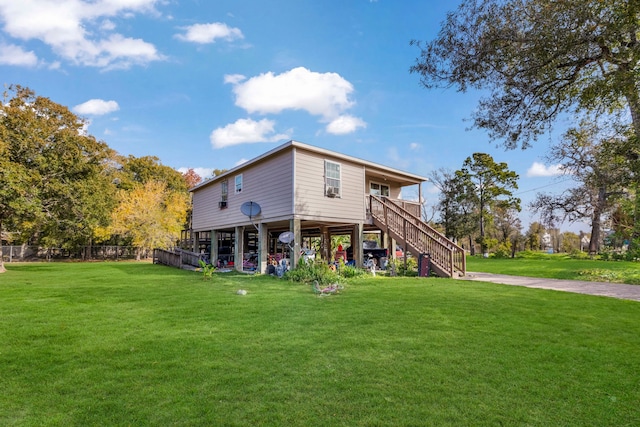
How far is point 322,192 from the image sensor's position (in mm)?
13375

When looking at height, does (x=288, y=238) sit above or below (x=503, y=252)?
above

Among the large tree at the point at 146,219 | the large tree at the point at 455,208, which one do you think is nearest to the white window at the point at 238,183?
the large tree at the point at 146,219

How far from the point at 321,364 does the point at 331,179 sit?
10.5 meters

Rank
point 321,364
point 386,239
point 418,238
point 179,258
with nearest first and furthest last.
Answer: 1. point 321,364
2. point 418,238
3. point 386,239
4. point 179,258

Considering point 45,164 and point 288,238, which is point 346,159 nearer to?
point 288,238

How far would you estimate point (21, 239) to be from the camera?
30.3 meters

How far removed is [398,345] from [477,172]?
33099mm

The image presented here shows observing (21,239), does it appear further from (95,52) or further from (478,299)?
(478,299)

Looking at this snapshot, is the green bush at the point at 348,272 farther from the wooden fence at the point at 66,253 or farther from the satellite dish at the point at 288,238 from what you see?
the wooden fence at the point at 66,253

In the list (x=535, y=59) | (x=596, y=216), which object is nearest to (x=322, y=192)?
(x=535, y=59)

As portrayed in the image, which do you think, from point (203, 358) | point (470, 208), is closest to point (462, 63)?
point (203, 358)

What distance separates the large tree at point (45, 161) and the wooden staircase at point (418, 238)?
15.9 m

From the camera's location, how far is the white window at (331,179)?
13.5m

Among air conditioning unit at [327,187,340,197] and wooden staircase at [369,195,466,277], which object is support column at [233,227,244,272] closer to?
air conditioning unit at [327,187,340,197]
